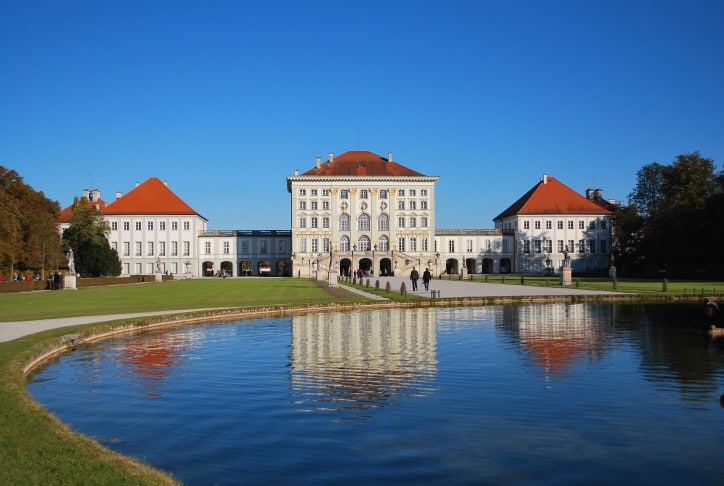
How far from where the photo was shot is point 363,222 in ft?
285

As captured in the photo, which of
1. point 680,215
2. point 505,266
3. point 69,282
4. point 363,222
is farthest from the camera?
point 505,266

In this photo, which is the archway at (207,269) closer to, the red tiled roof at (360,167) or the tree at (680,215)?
the red tiled roof at (360,167)

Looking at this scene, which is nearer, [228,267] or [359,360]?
[359,360]

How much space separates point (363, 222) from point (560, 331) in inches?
2671

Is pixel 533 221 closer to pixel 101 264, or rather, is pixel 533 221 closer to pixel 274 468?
pixel 101 264

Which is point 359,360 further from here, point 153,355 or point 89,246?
point 89,246

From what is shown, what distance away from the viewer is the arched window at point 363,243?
8650 cm

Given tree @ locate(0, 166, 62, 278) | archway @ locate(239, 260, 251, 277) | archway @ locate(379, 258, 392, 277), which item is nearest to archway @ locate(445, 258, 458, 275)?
archway @ locate(379, 258, 392, 277)

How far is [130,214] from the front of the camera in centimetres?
8600

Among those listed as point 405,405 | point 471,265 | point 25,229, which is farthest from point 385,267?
point 405,405

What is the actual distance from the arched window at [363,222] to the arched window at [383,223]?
4.47 ft

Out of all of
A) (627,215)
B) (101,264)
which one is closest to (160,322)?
(101,264)

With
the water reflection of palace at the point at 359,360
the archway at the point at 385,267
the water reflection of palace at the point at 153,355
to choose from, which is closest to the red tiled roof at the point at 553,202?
the archway at the point at 385,267

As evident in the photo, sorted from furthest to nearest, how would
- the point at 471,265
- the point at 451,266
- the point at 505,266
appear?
the point at 505,266 → the point at 451,266 → the point at 471,265
